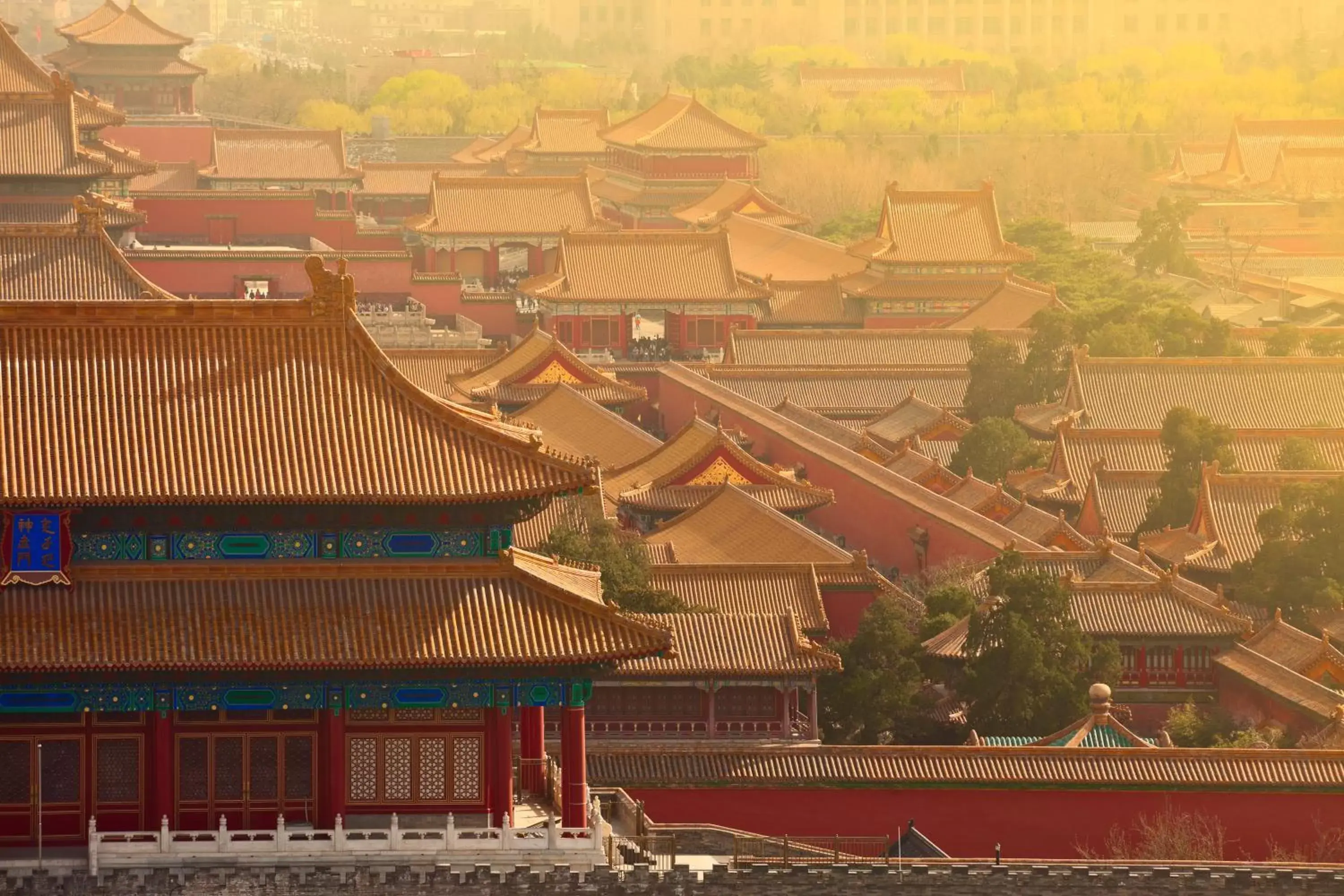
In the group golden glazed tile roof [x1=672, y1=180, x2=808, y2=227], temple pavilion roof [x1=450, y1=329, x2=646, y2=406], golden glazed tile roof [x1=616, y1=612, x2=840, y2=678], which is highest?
golden glazed tile roof [x1=616, y1=612, x2=840, y2=678]

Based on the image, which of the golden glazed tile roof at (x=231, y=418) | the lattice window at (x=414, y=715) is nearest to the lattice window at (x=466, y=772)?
the lattice window at (x=414, y=715)

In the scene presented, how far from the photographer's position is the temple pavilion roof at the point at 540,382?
207 ft

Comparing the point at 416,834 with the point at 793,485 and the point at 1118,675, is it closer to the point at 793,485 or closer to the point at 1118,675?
the point at 1118,675

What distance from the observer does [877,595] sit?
147 ft

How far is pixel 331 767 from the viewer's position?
30.3 m

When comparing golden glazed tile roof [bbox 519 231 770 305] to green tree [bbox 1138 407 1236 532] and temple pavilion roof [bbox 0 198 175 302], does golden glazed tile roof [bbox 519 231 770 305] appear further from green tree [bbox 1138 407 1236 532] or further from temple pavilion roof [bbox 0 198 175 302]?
temple pavilion roof [bbox 0 198 175 302]

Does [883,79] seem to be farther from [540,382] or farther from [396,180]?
[540,382]

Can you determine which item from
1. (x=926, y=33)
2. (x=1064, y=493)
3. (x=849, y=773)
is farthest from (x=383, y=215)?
(x=926, y=33)

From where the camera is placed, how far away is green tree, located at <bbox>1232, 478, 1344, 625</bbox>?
45156 mm

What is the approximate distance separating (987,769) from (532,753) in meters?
6.24

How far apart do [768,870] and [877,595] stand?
14.0 metres

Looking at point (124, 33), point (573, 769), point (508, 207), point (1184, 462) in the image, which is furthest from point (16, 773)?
point (124, 33)

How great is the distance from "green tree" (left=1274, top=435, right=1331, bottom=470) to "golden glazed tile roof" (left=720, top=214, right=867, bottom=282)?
28.0 meters

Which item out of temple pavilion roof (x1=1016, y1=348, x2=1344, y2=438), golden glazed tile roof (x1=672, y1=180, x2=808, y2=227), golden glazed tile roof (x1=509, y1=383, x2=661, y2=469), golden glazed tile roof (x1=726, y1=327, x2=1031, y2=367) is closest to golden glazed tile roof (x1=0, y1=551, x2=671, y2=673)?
golden glazed tile roof (x1=509, y1=383, x2=661, y2=469)
